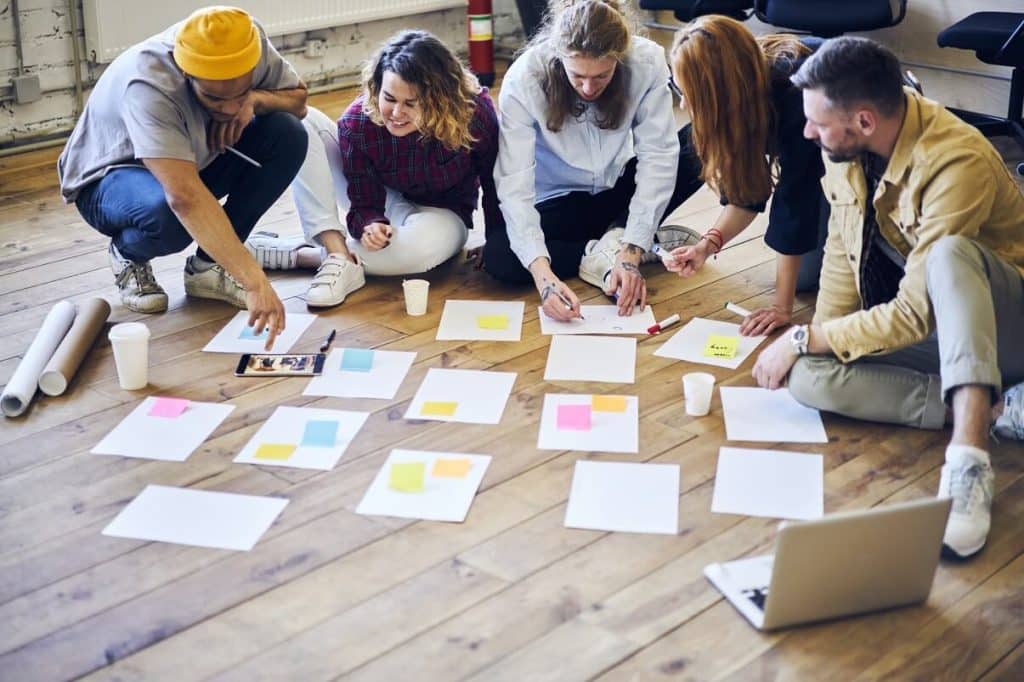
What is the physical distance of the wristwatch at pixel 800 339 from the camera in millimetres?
2548

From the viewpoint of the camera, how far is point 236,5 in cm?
506

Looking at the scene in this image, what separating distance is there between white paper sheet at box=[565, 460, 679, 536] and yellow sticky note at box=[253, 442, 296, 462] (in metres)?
0.60

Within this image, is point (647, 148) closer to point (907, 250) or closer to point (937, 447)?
point (907, 250)

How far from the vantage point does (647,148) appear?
329 cm

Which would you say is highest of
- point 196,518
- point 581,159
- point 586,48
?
point 586,48

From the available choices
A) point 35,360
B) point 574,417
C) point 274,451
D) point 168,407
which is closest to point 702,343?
point 574,417

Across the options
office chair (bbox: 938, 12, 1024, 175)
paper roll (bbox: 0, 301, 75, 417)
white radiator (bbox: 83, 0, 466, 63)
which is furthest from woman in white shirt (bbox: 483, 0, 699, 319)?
white radiator (bbox: 83, 0, 466, 63)

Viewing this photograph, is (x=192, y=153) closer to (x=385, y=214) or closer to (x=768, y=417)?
(x=385, y=214)

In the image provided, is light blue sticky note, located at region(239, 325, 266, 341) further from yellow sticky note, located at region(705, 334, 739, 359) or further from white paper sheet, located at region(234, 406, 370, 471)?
yellow sticky note, located at region(705, 334, 739, 359)

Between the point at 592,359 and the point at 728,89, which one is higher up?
the point at 728,89

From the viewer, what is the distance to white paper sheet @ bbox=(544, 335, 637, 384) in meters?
2.84

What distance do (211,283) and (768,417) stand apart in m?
1.58

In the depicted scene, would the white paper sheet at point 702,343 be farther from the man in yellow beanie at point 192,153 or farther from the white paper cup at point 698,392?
the man in yellow beanie at point 192,153

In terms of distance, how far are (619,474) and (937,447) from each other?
0.67m
